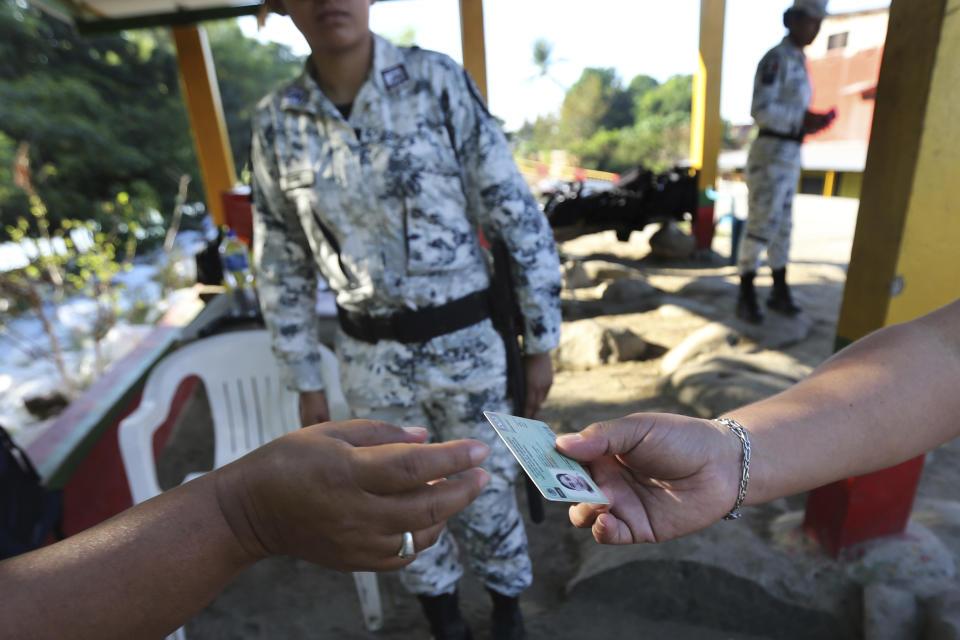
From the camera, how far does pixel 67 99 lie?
46.3 feet

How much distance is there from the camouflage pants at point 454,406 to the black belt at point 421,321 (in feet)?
0.07

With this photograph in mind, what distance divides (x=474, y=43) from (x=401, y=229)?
17.2 ft

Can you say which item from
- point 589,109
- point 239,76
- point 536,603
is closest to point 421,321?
point 536,603

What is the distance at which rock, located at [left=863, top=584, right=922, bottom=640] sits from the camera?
1.68 m

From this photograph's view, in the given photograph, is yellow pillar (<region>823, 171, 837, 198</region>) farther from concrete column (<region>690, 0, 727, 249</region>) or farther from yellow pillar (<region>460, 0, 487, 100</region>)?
yellow pillar (<region>460, 0, 487, 100</region>)

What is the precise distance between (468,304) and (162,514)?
36.8 inches

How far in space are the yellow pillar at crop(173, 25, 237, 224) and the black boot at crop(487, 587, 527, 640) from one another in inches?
234

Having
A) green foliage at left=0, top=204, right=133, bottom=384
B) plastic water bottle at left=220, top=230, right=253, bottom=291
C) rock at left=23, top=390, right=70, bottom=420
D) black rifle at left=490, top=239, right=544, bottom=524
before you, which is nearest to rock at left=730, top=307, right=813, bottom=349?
black rifle at left=490, top=239, right=544, bottom=524

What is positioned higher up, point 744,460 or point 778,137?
point 778,137

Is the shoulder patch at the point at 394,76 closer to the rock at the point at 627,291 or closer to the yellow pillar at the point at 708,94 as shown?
the rock at the point at 627,291

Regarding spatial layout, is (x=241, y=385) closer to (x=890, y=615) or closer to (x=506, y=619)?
(x=506, y=619)

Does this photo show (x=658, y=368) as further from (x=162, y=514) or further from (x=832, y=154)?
(x=832, y=154)

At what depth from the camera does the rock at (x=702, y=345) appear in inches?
157

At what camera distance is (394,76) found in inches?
58.4
